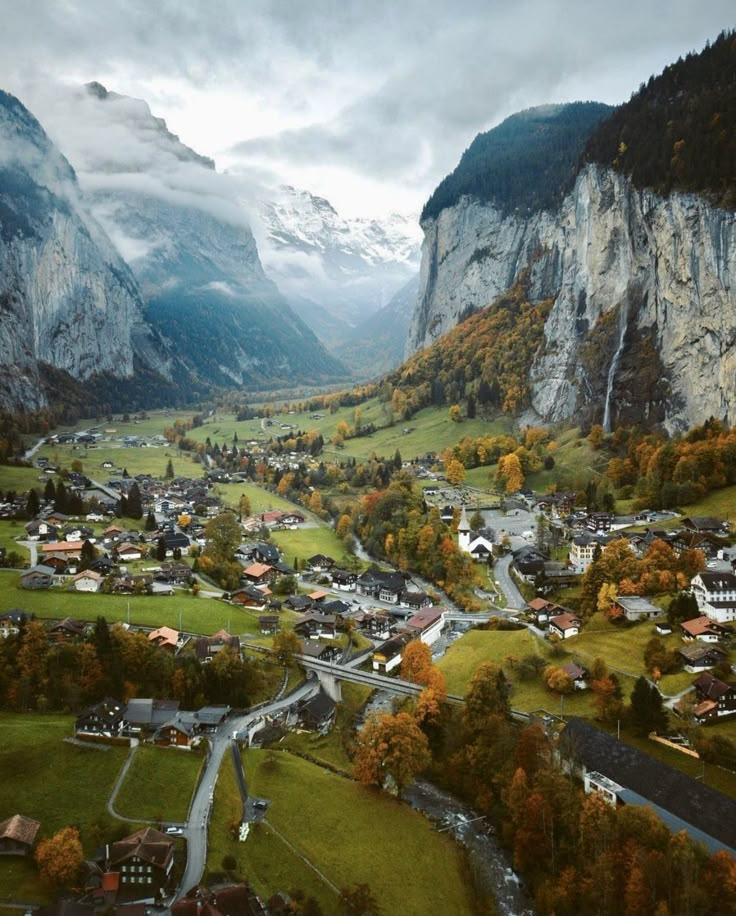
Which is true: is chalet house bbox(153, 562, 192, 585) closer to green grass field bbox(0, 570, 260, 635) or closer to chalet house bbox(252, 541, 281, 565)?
green grass field bbox(0, 570, 260, 635)

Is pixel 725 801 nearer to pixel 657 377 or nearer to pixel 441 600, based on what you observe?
pixel 441 600

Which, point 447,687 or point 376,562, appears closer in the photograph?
point 447,687

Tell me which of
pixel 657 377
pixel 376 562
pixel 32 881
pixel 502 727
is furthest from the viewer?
pixel 657 377

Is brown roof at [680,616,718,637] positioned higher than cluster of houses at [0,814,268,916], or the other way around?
brown roof at [680,616,718,637]

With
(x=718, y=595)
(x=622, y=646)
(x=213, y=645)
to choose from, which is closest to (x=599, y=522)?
(x=718, y=595)

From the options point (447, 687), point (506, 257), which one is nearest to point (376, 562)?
point (447, 687)

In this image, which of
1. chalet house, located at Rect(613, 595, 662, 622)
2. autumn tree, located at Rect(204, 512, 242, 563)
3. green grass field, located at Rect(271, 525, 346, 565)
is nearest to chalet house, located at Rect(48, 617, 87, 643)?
autumn tree, located at Rect(204, 512, 242, 563)

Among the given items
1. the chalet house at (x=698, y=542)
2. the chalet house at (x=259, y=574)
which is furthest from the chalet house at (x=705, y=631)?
the chalet house at (x=259, y=574)
